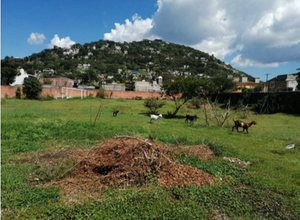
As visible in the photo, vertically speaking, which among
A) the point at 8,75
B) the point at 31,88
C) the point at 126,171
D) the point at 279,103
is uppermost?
the point at 8,75

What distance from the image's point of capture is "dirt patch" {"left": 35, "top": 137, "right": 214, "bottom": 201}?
4.43 m

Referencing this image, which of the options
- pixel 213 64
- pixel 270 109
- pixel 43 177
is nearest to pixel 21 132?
pixel 43 177

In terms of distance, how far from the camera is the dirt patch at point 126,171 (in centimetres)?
443

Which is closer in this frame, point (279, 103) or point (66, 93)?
point (279, 103)

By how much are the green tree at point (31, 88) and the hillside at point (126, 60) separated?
7083 centimetres

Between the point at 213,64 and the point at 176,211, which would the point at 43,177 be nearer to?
the point at 176,211

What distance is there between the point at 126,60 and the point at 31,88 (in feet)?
345

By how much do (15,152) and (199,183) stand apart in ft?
18.6

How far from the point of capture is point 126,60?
13512 cm

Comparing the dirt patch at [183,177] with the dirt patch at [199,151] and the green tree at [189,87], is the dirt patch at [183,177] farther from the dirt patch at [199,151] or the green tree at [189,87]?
the green tree at [189,87]

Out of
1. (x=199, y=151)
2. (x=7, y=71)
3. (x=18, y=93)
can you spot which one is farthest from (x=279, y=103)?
(x=7, y=71)

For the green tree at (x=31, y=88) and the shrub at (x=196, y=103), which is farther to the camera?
the green tree at (x=31, y=88)

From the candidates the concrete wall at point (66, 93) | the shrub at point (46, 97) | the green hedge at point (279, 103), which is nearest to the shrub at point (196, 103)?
the green hedge at point (279, 103)

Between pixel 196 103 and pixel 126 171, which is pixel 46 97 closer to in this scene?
pixel 196 103
